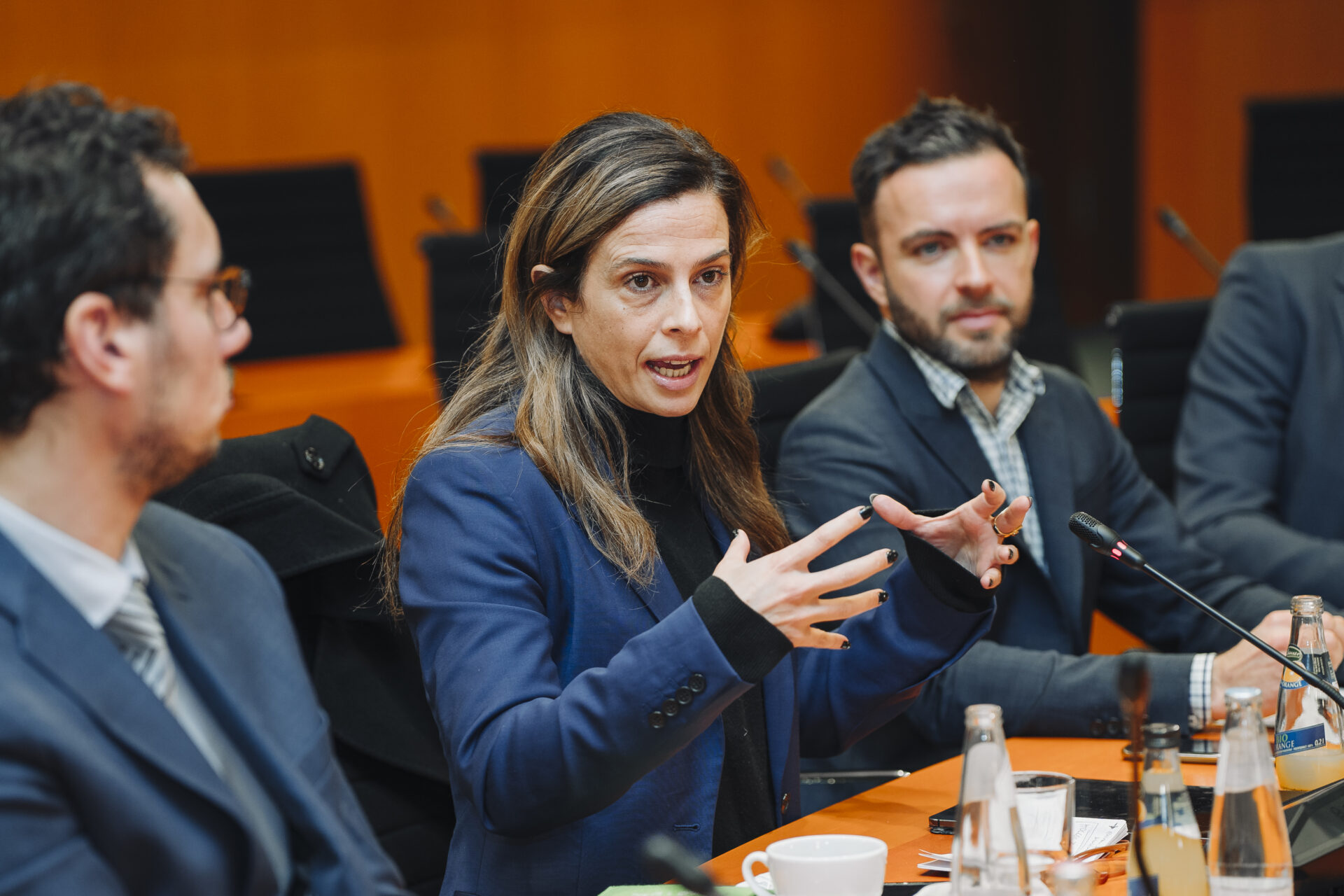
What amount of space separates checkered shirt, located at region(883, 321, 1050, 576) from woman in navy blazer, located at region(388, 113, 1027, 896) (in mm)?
491

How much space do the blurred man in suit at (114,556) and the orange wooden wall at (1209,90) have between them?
6.25 meters

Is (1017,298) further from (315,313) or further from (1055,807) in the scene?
(315,313)

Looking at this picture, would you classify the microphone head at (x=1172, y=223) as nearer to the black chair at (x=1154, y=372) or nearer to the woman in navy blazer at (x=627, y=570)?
the black chair at (x=1154, y=372)

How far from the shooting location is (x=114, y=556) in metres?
1.05

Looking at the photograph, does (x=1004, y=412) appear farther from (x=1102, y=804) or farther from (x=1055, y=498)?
(x=1102, y=804)

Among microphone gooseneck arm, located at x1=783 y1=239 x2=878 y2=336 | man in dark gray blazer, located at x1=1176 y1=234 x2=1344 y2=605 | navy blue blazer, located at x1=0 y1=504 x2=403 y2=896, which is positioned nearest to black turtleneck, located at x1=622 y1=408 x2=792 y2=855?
navy blue blazer, located at x1=0 y1=504 x2=403 y2=896

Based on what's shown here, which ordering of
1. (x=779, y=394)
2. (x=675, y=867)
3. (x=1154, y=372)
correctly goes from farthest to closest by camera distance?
(x=1154, y=372)
(x=779, y=394)
(x=675, y=867)

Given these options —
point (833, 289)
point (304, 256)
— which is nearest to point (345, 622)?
point (833, 289)

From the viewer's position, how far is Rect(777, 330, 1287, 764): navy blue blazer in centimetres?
199

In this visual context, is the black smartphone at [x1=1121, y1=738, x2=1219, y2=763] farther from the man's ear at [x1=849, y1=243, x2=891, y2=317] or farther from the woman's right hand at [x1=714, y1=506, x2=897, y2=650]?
the man's ear at [x1=849, y1=243, x2=891, y2=317]

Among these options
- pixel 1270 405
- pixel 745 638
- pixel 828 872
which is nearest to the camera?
pixel 828 872

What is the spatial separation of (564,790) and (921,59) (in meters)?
6.71

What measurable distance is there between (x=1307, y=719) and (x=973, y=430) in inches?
30.9

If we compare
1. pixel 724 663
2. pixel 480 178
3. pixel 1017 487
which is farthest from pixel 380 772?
pixel 480 178
